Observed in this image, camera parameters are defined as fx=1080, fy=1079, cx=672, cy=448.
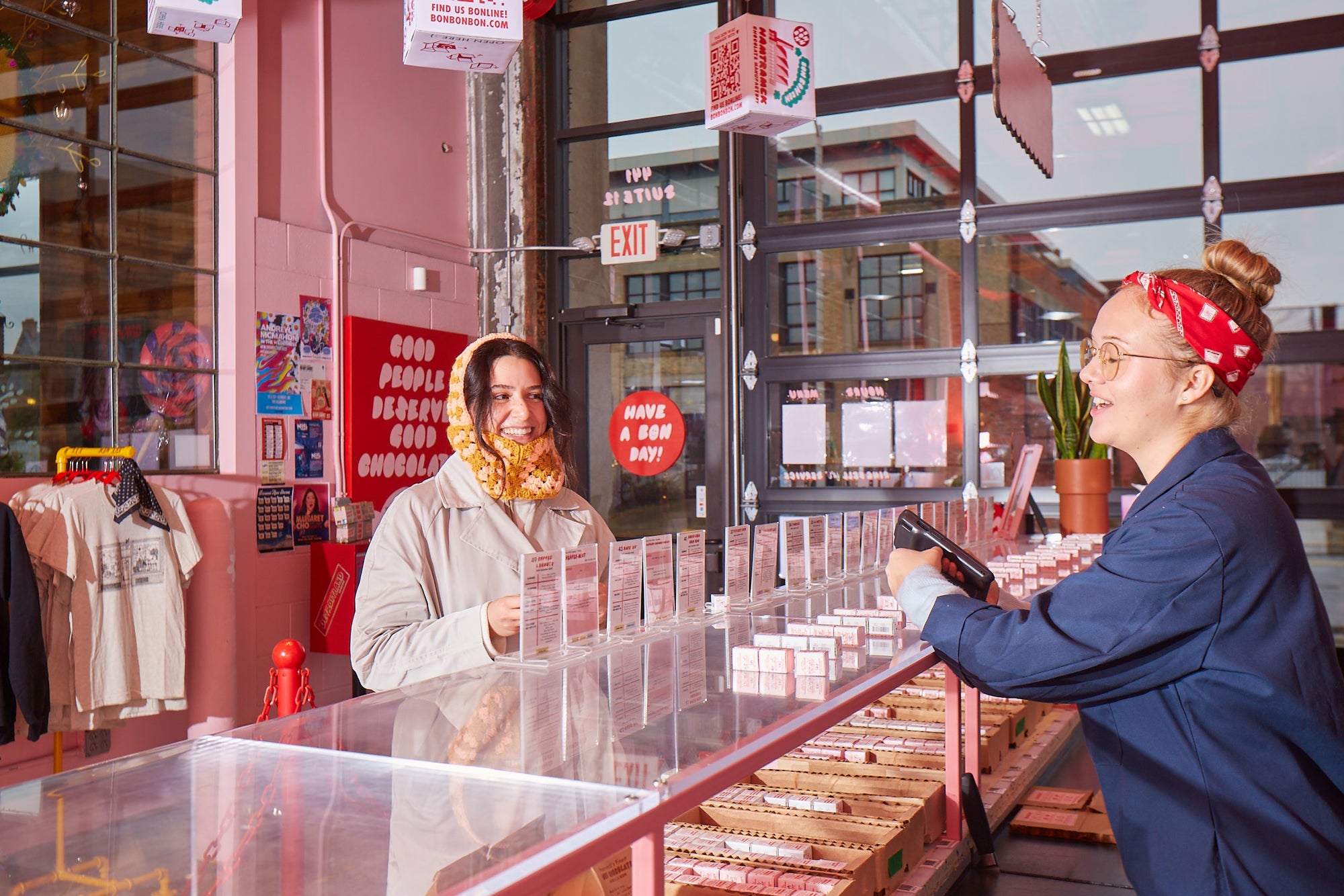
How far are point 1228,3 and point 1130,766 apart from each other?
5.00 metres

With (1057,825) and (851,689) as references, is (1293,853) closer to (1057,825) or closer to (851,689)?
(851,689)

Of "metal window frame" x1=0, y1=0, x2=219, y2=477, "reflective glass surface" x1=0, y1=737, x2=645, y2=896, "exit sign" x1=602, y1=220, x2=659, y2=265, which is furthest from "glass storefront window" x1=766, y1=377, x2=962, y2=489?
"reflective glass surface" x1=0, y1=737, x2=645, y2=896

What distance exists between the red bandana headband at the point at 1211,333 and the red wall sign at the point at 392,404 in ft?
13.4

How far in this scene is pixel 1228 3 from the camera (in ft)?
16.9

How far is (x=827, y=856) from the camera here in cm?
176

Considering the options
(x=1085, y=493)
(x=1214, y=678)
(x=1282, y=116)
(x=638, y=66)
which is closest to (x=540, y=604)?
(x=1214, y=678)

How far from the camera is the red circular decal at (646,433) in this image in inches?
247

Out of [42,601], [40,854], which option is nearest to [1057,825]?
[40,854]

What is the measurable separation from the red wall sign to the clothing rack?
1.37 m

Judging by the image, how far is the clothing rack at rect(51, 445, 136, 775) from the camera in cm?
374

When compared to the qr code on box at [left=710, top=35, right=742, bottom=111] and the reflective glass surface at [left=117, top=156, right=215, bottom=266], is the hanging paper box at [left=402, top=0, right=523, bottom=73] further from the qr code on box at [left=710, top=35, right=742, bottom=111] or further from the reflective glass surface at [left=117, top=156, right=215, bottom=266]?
the reflective glass surface at [left=117, top=156, right=215, bottom=266]

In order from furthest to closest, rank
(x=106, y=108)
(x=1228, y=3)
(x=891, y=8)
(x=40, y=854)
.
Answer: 1. (x=891, y=8)
2. (x=1228, y=3)
3. (x=106, y=108)
4. (x=40, y=854)

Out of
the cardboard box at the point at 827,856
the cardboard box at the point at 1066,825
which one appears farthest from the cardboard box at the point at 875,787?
the cardboard box at the point at 1066,825

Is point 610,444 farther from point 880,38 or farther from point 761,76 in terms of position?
point 761,76
